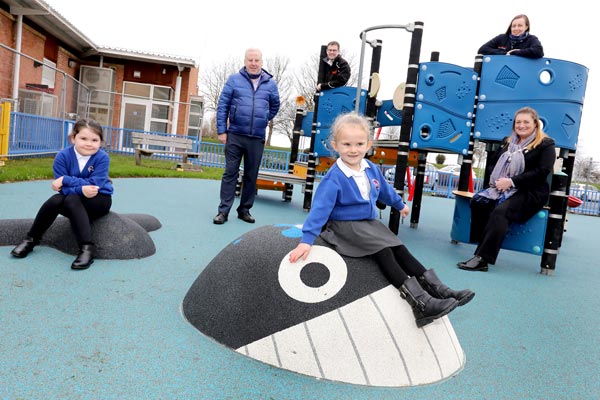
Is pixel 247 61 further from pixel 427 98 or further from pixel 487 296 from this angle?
pixel 487 296

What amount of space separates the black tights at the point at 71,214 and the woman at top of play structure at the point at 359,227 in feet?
7.11

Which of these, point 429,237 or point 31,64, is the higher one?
point 31,64

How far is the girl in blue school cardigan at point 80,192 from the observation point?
12.7 feet

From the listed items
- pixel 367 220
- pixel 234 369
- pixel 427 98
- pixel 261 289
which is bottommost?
pixel 234 369

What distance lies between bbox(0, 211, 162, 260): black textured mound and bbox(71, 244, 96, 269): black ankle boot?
0.17m

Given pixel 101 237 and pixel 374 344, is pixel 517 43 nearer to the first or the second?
pixel 374 344

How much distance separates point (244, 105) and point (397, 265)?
13.4 ft

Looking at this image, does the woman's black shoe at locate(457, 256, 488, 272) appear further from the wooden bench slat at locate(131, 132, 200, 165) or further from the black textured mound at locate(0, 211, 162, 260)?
the wooden bench slat at locate(131, 132, 200, 165)

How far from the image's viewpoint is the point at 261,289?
259 cm

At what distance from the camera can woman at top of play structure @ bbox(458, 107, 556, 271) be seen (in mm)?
5105

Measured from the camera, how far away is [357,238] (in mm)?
2680

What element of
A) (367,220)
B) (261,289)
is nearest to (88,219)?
(261,289)

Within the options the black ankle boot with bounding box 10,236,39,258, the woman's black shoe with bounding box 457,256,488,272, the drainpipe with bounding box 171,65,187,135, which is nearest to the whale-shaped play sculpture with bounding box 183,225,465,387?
the black ankle boot with bounding box 10,236,39,258

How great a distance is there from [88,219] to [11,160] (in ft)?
27.6
